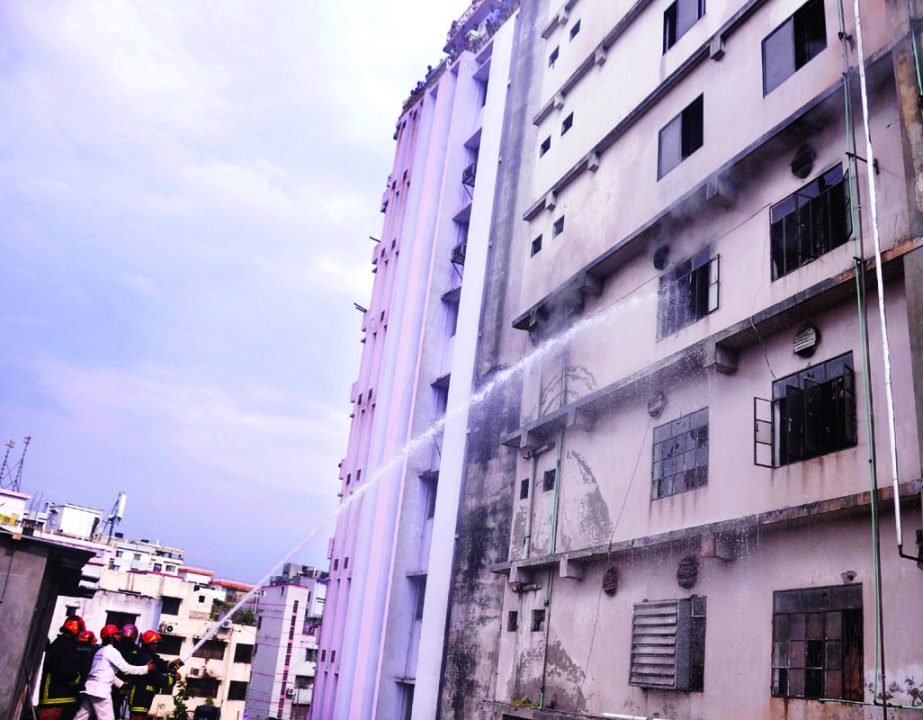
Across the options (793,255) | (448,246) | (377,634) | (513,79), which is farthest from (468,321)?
(793,255)

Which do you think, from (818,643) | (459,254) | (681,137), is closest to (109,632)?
(818,643)

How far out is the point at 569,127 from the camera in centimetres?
2362

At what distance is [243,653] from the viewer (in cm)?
6269

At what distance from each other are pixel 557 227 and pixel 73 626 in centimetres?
1477

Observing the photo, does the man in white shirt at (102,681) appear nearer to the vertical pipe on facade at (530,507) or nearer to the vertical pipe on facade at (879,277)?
the vertical pipe on facade at (530,507)

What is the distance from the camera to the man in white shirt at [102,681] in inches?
488

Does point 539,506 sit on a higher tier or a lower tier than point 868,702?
higher

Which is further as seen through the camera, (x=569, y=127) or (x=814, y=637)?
(x=569, y=127)

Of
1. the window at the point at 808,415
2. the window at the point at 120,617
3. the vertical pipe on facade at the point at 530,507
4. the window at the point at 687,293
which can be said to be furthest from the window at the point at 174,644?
the window at the point at 808,415

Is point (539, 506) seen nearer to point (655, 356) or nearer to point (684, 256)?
point (655, 356)

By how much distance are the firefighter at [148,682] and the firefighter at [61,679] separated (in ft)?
2.54

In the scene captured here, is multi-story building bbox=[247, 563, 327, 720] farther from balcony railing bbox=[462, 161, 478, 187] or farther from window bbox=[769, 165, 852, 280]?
window bbox=[769, 165, 852, 280]

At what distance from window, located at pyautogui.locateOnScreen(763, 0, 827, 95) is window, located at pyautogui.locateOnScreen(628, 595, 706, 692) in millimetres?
8921

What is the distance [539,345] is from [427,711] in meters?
10.5
